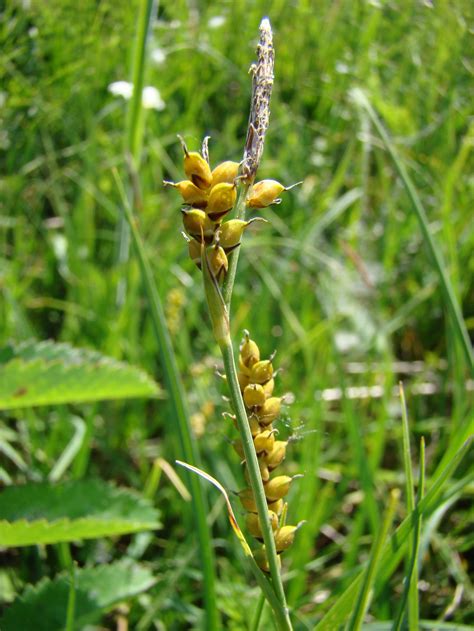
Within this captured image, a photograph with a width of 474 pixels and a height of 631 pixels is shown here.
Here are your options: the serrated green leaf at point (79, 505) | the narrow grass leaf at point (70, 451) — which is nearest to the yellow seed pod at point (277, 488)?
the serrated green leaf at point (79, 505)

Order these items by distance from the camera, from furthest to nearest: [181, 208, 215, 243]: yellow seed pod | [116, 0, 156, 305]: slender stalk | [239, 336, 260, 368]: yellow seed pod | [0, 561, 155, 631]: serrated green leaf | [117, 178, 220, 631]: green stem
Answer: [116, 0, 156, 305]: slender stalk < [0, 561, 155, 631]: serrated green leaf < [117, 178, 220, 631]: green stem < [239, 336, 260, 368]: yellow seed pod < [181, 208, 215, 243]: yellow seed pod

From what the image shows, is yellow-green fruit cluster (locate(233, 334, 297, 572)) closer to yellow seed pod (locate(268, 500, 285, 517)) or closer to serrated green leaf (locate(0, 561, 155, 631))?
yellow seed pod (locate(268, 500, 285, 517))

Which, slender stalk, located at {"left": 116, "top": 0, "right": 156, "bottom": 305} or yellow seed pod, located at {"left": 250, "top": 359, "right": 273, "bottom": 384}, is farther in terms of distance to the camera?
slender stalk, located at {"left": 116, "top": 0, "right": 156, "bottom": 305}

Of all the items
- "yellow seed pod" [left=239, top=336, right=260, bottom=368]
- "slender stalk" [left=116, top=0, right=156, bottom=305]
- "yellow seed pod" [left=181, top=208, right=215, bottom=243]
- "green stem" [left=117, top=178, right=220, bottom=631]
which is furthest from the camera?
"slender stalk" [left=116, top=0, right=156, bottom=305]

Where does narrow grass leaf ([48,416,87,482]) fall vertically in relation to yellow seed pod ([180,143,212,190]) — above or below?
below

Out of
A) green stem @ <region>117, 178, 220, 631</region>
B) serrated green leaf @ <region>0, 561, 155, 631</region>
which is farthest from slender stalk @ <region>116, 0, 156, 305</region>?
serrated green leaf @ <region>0, 561, 155, 631</region>

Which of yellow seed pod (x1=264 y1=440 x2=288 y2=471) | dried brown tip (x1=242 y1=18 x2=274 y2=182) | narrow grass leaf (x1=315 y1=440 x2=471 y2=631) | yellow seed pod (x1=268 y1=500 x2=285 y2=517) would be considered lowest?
narrow grass leaf (x1=315 y1=440 x2=471 y2=631)
